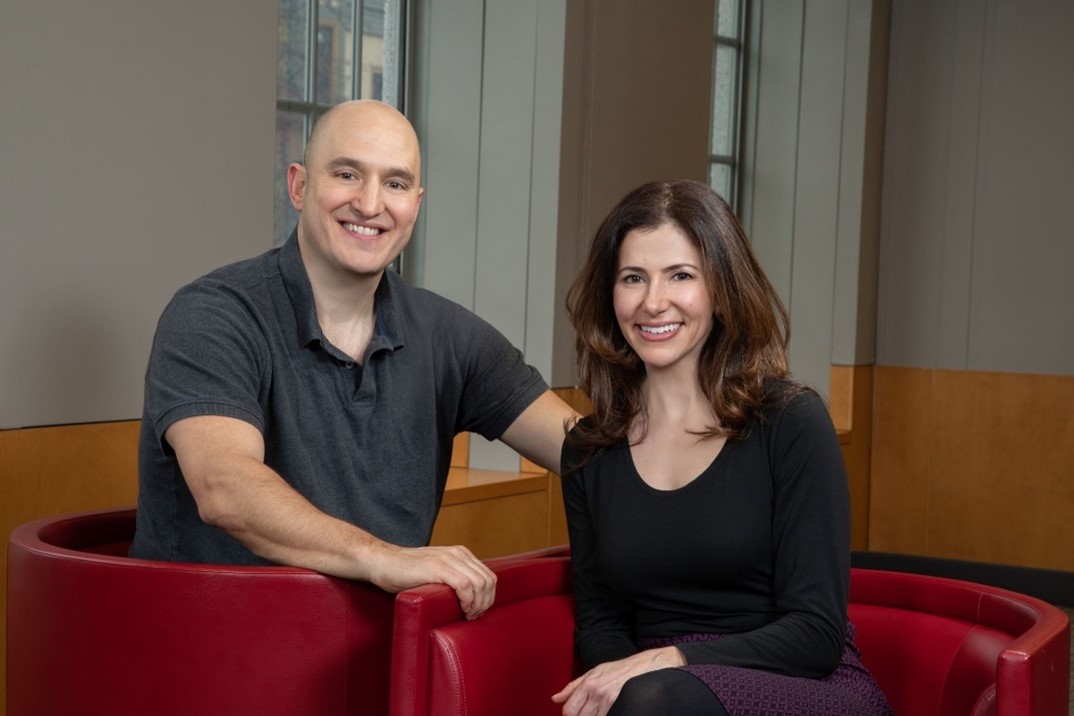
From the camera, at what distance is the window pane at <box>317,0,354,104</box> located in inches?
157

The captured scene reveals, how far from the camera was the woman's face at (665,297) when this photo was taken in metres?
2.11

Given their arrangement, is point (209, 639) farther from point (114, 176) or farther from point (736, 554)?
point (114, 176)

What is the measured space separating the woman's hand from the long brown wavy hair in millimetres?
361

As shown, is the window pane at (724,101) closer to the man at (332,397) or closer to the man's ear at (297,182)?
the man at (332,397)

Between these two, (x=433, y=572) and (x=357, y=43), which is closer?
(x=433, y=572)

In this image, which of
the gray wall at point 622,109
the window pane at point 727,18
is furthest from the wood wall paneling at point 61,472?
the window pane at point 727,18

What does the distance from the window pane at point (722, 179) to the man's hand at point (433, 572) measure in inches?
180

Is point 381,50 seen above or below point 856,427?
above

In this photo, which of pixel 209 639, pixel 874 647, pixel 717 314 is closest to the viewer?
pixel 209 639

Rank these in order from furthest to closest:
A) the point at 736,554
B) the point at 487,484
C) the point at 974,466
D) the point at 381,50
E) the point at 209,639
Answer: the point at 974,466, the point at 381,50, the point at 487,484, the point at 736,554, the point at 209,639

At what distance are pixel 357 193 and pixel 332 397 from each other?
1.25 feet

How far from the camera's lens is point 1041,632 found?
6.07 ft

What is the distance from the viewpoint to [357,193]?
2.44m

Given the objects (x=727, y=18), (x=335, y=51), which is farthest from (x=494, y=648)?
(x=727, y=18)
